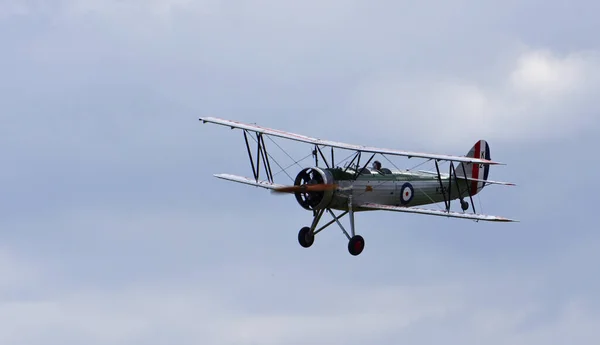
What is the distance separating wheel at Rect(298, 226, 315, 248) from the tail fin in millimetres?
6600

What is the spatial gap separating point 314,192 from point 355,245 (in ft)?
6.43

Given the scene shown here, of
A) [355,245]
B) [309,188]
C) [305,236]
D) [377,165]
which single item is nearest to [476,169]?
[377,165]

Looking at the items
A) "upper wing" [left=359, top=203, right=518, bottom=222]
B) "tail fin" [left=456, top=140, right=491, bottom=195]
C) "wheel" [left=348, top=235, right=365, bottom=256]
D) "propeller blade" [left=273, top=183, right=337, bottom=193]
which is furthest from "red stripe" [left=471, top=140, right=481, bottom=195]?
"propeller blade" [left=273, top=183, right=337, bottom=193]

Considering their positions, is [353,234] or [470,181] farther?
[470,181]

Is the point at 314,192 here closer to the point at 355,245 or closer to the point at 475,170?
the point at 355,245

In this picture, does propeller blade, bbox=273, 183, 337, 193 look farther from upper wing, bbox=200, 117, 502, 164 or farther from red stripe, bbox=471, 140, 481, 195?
red stripe, bbox=471, 140, 481, 195

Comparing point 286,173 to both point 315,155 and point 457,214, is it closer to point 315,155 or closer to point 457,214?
point 315,155

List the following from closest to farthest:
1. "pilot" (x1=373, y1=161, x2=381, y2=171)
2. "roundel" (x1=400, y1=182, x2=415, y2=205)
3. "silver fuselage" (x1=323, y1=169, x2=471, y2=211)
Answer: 1. "silver fuselage" (x1=323, y1=169, x2=471, y2=211)
2. "pilot" (x1=373, y1=161, x2=381, y2=171)
3. "roundel" (x1=400, y1=182, x2=415, y2=205)

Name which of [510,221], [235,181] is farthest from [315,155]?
[510,221]

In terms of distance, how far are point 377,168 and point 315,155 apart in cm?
203

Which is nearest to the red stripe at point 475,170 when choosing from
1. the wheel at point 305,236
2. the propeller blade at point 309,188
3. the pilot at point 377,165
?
the pilot at point 377,165

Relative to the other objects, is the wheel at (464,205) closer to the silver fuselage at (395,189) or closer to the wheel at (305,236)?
the silver fuselage at (395,189)

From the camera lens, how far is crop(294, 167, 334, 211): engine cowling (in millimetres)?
35094

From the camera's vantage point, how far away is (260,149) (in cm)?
3794
